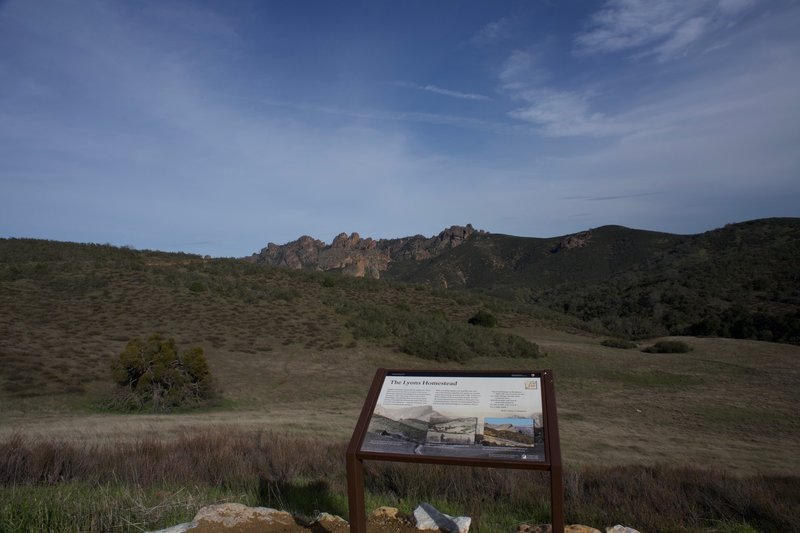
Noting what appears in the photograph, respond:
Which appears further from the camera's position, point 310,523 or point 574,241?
point 574,241

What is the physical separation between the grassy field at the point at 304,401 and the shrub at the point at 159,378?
87 cm

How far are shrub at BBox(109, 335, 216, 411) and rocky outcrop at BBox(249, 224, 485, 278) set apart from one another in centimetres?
9866

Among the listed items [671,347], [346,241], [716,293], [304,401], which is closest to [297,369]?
[304,401]

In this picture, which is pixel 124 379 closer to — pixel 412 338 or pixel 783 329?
pixel 412 338

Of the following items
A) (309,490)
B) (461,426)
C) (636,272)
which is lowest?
(309,490)

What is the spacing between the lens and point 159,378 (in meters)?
17.9

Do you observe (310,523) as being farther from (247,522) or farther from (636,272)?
(636,272)

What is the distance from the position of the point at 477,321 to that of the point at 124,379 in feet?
80.7

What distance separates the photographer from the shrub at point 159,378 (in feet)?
56.7

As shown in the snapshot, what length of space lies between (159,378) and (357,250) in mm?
126098

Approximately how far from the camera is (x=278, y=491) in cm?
665

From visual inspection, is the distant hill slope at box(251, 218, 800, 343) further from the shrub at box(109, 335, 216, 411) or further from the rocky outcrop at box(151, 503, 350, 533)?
the rocky outcrop at box(151, 503, 350, 533)

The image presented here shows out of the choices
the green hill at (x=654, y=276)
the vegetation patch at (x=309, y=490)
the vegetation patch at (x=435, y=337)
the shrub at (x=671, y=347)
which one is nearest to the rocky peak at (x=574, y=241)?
the green hill at (x=654, y=276)

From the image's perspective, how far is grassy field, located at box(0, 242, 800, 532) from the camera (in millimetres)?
6426
